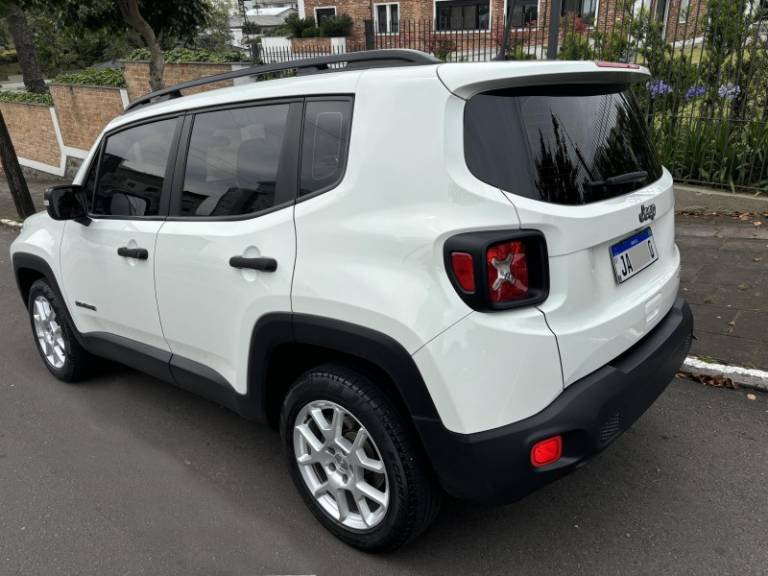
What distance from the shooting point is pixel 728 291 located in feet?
15.1

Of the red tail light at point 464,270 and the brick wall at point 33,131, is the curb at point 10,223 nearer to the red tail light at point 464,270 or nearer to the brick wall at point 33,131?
the brick wall at point 33,131

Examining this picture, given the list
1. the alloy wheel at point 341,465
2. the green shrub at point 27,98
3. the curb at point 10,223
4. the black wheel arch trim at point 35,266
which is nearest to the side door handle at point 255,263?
the alloy wheel at point 341,465

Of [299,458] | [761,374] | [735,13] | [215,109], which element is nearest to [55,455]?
[299,458]

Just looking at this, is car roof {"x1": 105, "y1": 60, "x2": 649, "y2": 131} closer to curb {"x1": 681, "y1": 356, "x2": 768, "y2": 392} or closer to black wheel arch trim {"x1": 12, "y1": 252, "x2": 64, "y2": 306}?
black wheel arch trim {"x1": 12, "y1": 252, "x2": 64, "y2": 306}

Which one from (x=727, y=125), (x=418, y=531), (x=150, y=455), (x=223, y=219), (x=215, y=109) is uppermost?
(x=215, y=109)

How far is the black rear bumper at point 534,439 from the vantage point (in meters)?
1.95

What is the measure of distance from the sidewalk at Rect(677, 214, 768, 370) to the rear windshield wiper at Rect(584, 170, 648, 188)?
1.84 m

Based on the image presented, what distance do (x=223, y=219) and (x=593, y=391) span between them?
167cm

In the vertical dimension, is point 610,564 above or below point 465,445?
below

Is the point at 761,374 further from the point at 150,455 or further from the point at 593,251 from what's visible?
the point at 150,455

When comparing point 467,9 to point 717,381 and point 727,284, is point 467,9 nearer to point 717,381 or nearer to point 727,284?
point 727,284

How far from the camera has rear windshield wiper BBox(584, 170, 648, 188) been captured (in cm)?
220

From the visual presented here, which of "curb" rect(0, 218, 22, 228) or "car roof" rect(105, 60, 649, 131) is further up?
"car roof" rect(105, 60, 649, 131)

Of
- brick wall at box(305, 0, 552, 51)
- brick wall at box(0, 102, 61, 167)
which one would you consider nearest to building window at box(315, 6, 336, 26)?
brick wall at box(305, 0, 552, 51)
